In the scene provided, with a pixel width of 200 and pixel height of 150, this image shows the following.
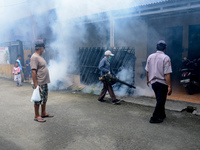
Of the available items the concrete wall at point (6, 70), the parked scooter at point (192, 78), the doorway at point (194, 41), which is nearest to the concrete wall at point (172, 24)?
the doorway at point (194, 41)

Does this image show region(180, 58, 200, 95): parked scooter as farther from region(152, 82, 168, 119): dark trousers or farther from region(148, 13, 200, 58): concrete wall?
region(152, 82, 168, 119): dark trousers

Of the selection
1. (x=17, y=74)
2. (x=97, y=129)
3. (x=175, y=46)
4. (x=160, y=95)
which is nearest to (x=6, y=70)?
(x=17, y=74)

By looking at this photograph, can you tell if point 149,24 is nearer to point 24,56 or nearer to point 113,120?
point 113,120

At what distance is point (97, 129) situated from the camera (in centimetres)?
370

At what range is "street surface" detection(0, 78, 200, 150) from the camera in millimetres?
3080

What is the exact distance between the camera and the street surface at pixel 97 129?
10.1 ft

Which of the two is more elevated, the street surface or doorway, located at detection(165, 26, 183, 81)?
doorway, located at detection(165, 26, 183, 81)

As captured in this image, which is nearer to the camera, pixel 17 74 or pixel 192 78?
pixel 192 78

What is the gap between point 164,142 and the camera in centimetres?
312

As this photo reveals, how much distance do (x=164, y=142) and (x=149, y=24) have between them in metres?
7.44

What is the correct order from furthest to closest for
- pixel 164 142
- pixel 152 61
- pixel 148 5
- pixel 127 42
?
pixel 127 42 → pixel 148 5 → pixel 152 61 → pixel 164 142

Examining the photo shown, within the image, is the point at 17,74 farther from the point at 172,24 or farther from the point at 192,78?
the point at 172,24

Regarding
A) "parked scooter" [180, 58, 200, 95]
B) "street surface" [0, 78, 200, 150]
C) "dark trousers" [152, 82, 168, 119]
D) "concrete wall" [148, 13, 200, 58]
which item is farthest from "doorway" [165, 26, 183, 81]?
"dark trousers" [152, 82, 168, 119]

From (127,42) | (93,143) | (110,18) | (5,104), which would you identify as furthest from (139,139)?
(127,42)
